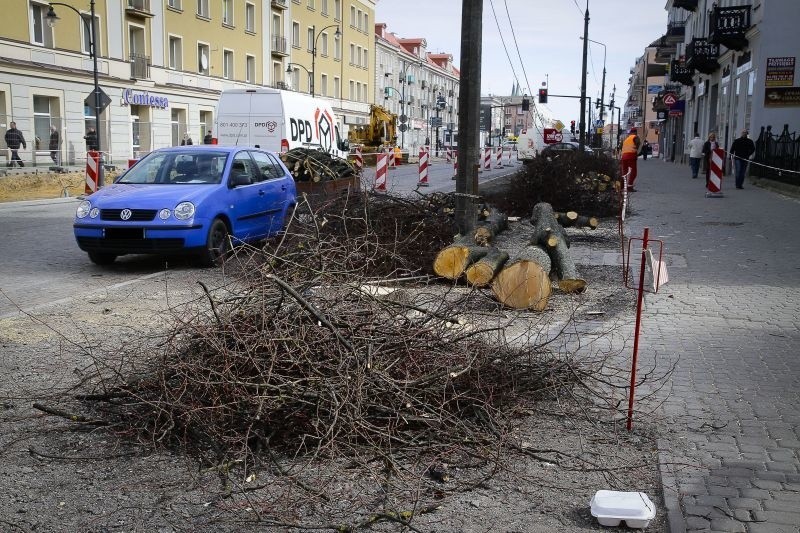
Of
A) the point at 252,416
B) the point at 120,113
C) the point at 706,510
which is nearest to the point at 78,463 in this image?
the point at 252,416

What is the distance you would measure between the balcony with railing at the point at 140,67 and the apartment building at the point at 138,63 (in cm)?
5

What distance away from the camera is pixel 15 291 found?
8.93 meters

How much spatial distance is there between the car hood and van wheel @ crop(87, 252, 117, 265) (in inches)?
29.1

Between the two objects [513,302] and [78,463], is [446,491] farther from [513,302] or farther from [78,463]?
[513,302]

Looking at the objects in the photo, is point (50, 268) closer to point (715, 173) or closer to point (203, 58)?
point (715, 173)

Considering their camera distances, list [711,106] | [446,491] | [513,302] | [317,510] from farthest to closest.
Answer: [711,106]
[513,302]
[446,491]
[317,510]

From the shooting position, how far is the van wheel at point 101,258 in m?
10.6

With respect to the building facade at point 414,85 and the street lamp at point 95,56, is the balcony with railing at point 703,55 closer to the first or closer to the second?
the street lamp at point 95,56

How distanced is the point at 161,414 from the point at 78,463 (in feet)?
1.61

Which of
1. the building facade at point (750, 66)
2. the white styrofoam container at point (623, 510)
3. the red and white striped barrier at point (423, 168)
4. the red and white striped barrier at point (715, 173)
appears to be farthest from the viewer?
the building facade at point (750, 66)

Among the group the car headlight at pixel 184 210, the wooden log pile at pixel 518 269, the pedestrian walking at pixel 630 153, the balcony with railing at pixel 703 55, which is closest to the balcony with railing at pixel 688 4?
the balcony with railing at pixel 703 55

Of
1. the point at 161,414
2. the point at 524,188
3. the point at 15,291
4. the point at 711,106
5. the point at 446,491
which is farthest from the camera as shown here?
the point at 711,106

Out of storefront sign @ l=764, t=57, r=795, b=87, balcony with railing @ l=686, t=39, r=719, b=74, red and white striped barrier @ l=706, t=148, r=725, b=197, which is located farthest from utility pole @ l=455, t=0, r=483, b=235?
balcony with railing @ l=686, t=39, r=719, b=74

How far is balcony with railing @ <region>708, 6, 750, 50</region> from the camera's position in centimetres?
3262
